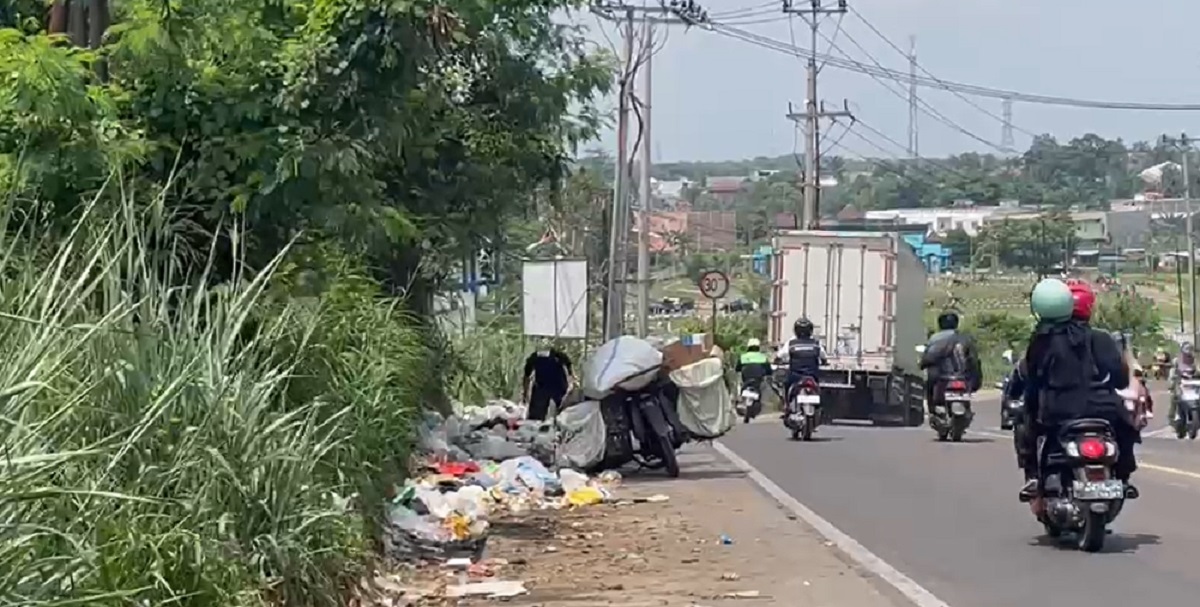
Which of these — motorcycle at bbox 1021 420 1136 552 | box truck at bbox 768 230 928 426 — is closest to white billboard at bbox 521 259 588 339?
box truck at bbox 768 230 928 426

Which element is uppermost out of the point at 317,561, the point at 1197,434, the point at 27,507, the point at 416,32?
the point at 416,32

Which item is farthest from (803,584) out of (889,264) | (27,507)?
(889,264)

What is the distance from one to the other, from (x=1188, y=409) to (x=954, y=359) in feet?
27.0

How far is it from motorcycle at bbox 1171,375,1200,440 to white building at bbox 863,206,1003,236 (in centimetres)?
4026

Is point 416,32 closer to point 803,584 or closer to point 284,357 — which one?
point 284,357

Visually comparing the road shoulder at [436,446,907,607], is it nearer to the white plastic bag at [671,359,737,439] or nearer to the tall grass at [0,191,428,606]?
the tall grass at [0,191,428,606]

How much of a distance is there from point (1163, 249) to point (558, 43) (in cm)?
6210

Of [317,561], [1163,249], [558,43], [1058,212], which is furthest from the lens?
[1163,249]

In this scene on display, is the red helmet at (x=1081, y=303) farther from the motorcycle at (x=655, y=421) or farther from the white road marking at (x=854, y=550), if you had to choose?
the motorcycle at (x=655, y=421)

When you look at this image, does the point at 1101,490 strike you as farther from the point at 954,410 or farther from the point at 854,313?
the point at 854,313

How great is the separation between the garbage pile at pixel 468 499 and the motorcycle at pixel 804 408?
6839 mm

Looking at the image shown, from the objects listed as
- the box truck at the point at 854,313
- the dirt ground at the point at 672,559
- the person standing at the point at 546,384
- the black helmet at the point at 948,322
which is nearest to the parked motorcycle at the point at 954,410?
the black helmet at the point at 948,322

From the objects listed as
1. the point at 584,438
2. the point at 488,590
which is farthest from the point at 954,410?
the point at 488,590

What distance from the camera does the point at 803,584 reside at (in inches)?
467
